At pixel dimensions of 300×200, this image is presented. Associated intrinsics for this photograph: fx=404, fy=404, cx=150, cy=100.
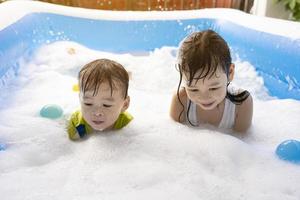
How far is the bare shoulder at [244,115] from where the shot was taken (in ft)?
5.52

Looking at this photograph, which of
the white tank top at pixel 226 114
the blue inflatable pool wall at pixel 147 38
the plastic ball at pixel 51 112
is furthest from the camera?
the blue inflatable pool wall at pixel 147 38

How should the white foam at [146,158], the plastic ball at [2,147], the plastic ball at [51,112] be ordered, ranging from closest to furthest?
the white foam at [146,158], the plastic ball at [2,147], the plastic ball at [51,112]

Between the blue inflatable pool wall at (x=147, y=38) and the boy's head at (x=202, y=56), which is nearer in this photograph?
the boy's head at (x=202, y=56)

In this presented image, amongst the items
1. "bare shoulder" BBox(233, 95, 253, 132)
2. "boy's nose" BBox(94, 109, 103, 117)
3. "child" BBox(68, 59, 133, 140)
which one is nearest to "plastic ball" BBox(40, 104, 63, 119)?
"child" BBox(68, 59, 133, 140)

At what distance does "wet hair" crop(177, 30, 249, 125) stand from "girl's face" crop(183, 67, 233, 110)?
0.01 m

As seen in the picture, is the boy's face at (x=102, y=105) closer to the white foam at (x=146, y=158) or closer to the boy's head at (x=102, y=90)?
the boy's head at (x=102, y=90)

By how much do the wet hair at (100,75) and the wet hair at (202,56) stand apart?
0.24m

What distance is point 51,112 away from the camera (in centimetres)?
185

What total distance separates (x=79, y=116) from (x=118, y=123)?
0.16m

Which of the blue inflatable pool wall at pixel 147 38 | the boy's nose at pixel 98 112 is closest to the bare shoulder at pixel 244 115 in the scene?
the boy's nose at pixel 98 112

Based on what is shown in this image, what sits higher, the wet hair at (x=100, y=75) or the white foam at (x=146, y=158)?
the wet hair at (x=100, y=75)

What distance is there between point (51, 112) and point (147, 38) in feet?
5.21

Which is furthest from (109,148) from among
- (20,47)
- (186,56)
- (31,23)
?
(31,23)

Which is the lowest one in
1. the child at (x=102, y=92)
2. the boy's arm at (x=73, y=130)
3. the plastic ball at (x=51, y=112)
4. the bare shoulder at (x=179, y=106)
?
the plastic ball at (x=51, y=112)
